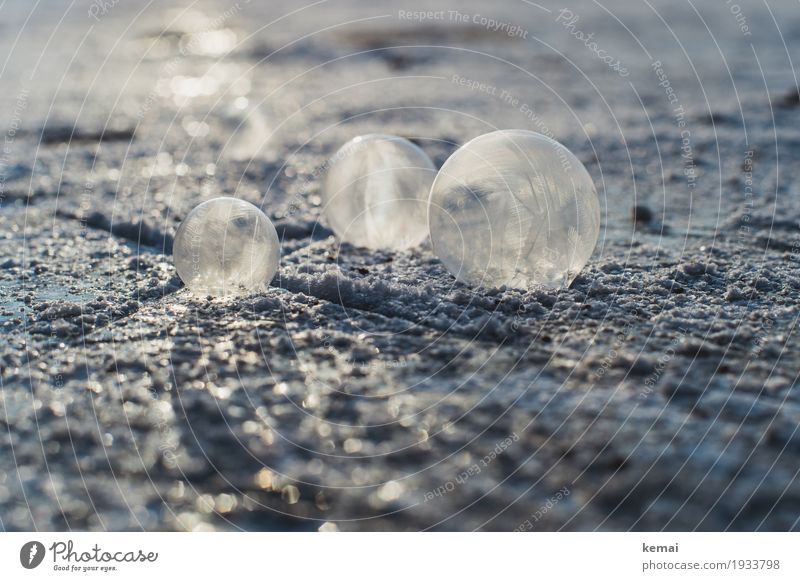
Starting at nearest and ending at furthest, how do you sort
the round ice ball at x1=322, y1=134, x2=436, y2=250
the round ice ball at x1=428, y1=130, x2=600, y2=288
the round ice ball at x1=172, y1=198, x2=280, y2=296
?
the round ice ball at x1=428, y1=130, x2=600, y2=288
the round ice ball at x1=172, y1=198, x2=280, y2=296
the round ice ball at x1=322, y1=134, x2=436, y2=250

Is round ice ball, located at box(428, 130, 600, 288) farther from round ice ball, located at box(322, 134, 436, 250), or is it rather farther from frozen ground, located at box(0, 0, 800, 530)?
round ice ball, located at box(322, 134, 436, 250)

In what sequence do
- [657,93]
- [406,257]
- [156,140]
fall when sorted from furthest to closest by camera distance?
[657,93]
[156,140]
[406,257]

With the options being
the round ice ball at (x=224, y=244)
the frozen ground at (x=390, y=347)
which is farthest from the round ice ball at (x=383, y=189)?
the round ice ball at (x=224, y=244)

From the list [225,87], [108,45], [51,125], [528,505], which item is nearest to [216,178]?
[51,125]

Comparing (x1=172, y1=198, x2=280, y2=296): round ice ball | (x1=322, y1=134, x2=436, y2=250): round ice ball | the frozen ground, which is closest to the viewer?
the frozen ground

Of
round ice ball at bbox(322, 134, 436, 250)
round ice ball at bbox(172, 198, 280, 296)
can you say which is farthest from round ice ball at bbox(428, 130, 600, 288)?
round ice ball at bbox(172, 198, 280, 296)

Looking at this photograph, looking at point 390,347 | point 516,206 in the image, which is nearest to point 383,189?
point 516,206

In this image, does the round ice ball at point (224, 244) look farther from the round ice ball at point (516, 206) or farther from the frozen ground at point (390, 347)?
the round ice ball at point (516, 206)

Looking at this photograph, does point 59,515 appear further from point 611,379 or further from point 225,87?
point 225,87
